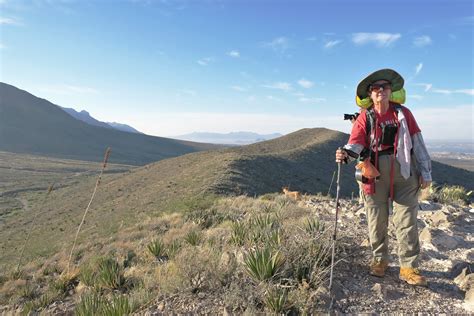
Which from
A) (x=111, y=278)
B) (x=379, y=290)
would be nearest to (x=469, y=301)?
(x=379, y=290)

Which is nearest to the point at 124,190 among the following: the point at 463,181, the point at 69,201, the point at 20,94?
the point at 69,201

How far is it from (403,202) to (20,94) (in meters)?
144

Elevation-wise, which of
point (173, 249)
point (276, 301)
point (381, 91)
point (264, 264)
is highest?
point (381, 91)

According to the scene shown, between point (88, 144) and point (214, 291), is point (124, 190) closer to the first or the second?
point (214, 291)

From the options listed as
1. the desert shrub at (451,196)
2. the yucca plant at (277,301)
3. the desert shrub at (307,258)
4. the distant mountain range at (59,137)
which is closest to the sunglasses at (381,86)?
the desert shrub at (307,258)

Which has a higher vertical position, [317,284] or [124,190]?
[317,284]

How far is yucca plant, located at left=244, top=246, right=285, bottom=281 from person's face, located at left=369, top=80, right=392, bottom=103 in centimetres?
200

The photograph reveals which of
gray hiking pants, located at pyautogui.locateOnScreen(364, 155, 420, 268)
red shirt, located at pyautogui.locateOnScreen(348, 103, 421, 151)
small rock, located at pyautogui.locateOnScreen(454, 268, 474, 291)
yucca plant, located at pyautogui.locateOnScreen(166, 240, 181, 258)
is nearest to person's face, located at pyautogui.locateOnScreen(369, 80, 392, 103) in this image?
red shirt, located at pyautogui.locateOnScreen(348, 103, 421, 151)

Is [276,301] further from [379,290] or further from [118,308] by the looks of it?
[118,308]

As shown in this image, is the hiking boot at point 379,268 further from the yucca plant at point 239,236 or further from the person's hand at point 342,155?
the yucca plant at point 239,236

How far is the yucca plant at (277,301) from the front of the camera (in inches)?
120

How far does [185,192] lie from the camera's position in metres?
21.8

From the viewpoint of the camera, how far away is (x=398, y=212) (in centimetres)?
A: 381

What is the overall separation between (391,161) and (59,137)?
363 ft
